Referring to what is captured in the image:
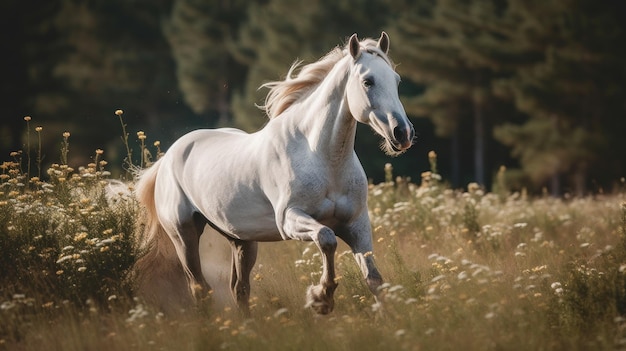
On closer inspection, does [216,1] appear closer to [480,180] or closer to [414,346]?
[480,180]

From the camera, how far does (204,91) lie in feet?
142

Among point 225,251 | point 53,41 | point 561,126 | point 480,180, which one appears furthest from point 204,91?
point 225,251

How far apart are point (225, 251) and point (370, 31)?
26736 millimetres

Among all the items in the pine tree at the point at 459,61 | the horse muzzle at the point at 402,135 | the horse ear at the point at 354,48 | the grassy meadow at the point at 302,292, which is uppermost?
the pine tree at the point at 459,61

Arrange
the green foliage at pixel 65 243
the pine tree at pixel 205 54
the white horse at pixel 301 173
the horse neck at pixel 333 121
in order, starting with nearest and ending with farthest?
the white horse at pixel 301 173
the horse neck at pixel 333 121
the green foliage at pixel 65 243
the pine tree at pixel 205 54

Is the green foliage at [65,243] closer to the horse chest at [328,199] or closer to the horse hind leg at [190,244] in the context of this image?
the horse hind leg at [190,244]

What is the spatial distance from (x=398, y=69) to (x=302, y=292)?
23.6m

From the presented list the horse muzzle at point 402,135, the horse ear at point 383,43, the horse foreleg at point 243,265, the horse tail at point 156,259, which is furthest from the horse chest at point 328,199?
the horse tail at point 156,259

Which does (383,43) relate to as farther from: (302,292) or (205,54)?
(205,54)

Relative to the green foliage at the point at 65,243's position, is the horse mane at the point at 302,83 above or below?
above

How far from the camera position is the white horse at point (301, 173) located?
6.34 metres

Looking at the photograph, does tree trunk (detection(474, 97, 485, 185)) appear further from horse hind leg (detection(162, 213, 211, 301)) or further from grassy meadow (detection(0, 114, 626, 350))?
horse hind leg (detection(162, 213, 211, 301))

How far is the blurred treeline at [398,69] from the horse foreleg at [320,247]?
10.8 meters

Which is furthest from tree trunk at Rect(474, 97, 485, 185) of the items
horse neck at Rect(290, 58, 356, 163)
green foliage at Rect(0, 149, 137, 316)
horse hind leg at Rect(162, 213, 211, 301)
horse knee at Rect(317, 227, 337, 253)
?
horse knee at Rect(317, 227, 337, 253)
